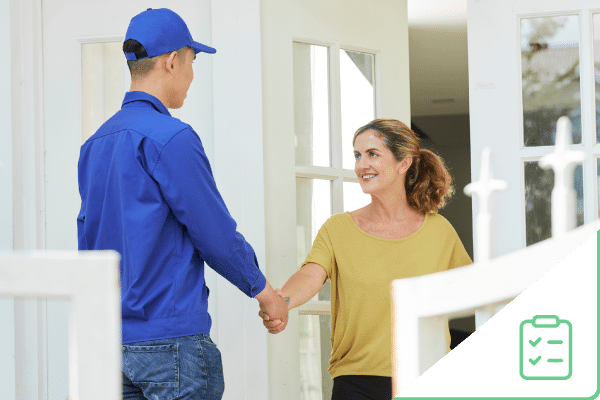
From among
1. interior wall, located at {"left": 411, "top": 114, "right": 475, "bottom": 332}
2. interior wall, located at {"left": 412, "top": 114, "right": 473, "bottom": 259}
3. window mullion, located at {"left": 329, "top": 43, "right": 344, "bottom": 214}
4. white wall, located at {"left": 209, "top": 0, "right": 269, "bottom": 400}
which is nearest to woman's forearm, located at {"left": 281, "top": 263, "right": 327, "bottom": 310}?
white wall, located at {"left": 209, "top": 0, "right": 269, "bottom": 400}

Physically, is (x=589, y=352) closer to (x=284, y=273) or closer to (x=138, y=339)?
(x=138, y=339)

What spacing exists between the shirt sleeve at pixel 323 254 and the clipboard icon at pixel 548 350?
125cm

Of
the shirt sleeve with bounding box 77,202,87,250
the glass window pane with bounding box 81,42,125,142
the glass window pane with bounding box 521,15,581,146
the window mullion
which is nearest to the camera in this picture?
the shirt sleeve with bounding box 77,202,87,250

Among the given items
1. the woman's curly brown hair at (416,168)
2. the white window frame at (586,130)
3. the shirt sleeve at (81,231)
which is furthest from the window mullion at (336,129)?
the shirt sleeve at (81,231)

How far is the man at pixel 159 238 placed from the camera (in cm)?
137

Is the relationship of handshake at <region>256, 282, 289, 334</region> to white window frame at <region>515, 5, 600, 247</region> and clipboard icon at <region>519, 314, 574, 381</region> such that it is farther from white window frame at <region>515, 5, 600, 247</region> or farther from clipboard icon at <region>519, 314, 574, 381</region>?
clipboard icon at <region>519, 314, 574, 381</region>

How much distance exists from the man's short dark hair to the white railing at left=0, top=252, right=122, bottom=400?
2.88 ft

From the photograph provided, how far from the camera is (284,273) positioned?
2215 mm

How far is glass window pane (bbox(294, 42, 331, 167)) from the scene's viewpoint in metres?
2.34

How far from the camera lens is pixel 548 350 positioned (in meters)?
0.78

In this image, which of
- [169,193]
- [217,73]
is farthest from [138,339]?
[217,73]

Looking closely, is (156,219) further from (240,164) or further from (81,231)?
(240,164)

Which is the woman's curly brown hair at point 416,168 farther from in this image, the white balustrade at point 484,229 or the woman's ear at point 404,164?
the white balustrade at point 484,229
